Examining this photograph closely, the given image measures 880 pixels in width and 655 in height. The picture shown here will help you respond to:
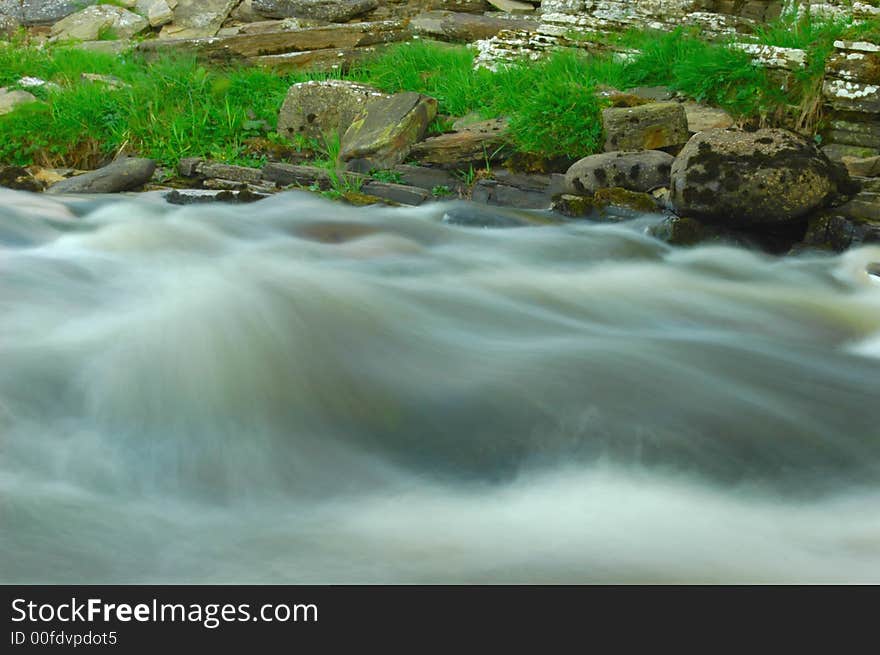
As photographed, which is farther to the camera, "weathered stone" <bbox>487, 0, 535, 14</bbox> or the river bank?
"weathered stone" <bbox>487, 0, 535, 14</bbox>

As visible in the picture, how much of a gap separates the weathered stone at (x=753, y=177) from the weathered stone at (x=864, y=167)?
41 cm

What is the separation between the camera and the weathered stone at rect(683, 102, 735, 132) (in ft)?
19.9

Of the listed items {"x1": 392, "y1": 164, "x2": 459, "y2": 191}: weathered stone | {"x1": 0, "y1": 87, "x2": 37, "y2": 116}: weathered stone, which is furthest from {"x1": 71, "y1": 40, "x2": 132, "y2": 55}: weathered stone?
{"x1": 392, "y1": 164, "x2": 459, "y2": 191}: weathered stone

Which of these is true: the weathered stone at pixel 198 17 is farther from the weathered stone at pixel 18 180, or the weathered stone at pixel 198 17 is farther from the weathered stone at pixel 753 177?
the weathered stone at pixel 753 177

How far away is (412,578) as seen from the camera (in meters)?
1.78

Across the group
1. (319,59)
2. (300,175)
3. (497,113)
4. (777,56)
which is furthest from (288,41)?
(777,56)

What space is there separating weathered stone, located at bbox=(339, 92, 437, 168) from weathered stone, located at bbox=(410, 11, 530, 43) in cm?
266

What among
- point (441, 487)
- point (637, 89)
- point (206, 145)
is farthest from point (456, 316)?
point (206, 145)

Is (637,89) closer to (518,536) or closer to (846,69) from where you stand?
(846,69)

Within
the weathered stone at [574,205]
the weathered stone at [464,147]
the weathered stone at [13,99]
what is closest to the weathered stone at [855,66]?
the weathered stone at [574,205]

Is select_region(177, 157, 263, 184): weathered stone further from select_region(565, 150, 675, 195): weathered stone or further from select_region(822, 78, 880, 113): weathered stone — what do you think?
select_region(822, 78, 880, 113): weathered stone

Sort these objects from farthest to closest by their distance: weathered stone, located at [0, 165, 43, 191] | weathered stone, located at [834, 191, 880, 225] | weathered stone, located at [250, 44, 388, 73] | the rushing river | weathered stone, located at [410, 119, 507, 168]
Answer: weathered stone, located at [250, 44, 388, 73], weathered stone, located at [410, 119, 507, 168], weathered stone, located at [0, 165, 43, 191], weathered stone, located at [834, 191, 880, 225], the rushing river

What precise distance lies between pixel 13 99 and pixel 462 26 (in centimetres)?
471
